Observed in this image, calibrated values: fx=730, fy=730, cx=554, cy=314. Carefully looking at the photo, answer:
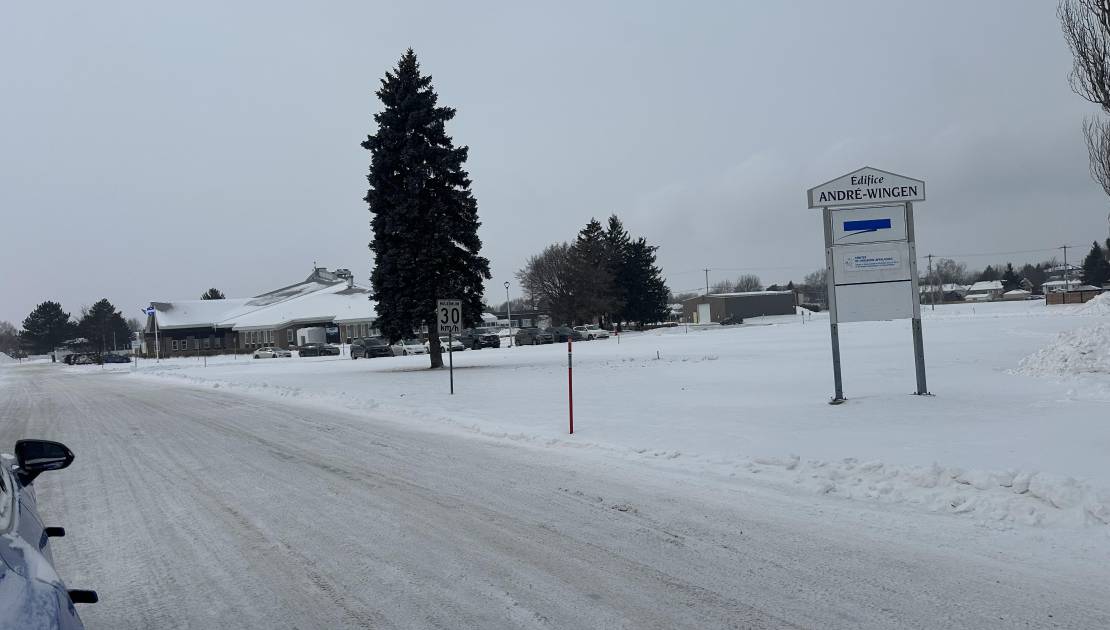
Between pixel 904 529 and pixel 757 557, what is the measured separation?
1.55 metres

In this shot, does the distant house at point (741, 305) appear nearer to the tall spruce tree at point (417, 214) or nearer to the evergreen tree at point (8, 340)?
the tall spruce tree at point (417, 214)

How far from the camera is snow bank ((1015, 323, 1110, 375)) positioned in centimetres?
1533

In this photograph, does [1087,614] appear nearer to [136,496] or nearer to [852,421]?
[852,421]

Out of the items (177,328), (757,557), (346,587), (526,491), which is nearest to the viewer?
(346,587)

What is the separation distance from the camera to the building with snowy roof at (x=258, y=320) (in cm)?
7762

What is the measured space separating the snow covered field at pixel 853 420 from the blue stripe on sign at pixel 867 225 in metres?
3.21

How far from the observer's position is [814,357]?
2570cm

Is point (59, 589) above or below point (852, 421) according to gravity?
above

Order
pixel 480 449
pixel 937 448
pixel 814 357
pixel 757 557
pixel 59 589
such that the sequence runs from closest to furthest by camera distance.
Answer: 1. pixel 59 589
2. pixel 757 557
3. pixel 937 448
4. pixel 480 449
5. pixel 814 357

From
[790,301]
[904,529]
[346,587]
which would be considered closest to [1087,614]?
[904,529]

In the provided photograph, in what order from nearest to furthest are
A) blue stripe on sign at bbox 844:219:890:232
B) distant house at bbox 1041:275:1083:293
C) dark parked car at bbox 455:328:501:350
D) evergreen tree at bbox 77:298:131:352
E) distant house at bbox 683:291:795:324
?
1. blue stripe on sign at bbox 844:219:890:232
2. dark parked car at bbox 455:328:501:350
3. distant house at bbox 1041:275:1083:293
4. distant house at bbox 683:291:795:324
5. evergreen tree at bbox 77:298:131:352

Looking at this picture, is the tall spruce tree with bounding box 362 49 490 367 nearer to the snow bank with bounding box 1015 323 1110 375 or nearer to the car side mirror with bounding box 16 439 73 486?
the snow bank with bounding box 1015 323 1110 375

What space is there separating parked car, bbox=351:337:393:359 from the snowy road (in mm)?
37750

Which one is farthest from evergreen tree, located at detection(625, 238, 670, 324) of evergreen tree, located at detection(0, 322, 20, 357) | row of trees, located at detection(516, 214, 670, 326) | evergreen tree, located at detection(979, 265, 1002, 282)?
evergreen tree, located at detection(0, 322, 20, 357)
